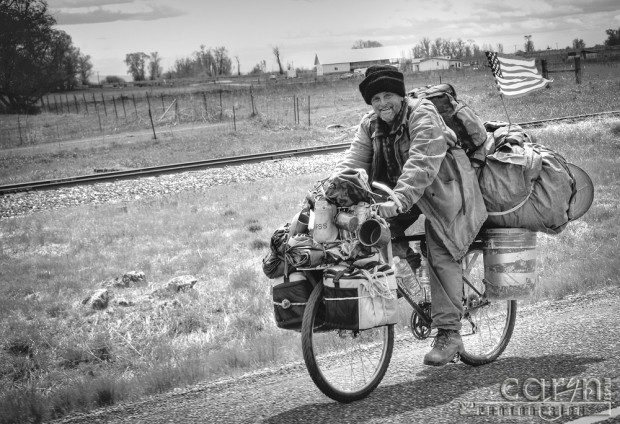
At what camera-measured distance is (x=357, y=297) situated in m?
4.38

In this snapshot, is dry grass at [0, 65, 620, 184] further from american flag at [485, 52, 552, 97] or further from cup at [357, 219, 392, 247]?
cup at [357, 219, 392, 247]

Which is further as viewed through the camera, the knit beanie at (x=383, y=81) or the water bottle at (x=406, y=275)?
→ the water bottle at (x=406, y=275)

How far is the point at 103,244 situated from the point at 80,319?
3227mm

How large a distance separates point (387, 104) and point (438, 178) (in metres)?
0.62

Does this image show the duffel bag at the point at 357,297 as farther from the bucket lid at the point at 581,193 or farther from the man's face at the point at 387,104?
the bucket lid at the point at 581,193

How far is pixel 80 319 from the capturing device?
356 inches

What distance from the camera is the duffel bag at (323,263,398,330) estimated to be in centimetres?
438

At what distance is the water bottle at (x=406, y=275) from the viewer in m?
5.25

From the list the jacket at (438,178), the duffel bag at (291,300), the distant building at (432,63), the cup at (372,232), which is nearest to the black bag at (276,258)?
the duffel bag at (291,300)

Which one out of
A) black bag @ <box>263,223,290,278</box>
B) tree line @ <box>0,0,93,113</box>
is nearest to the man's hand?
black bag @ <box>263,223,290,278</box>

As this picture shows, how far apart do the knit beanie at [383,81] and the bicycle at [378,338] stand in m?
0.74

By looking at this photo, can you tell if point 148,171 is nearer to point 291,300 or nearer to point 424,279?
point 424,279

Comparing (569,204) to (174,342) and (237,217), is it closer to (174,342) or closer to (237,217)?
(174,342)

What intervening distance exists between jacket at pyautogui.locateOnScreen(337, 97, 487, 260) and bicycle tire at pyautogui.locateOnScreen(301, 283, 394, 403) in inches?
31.7
